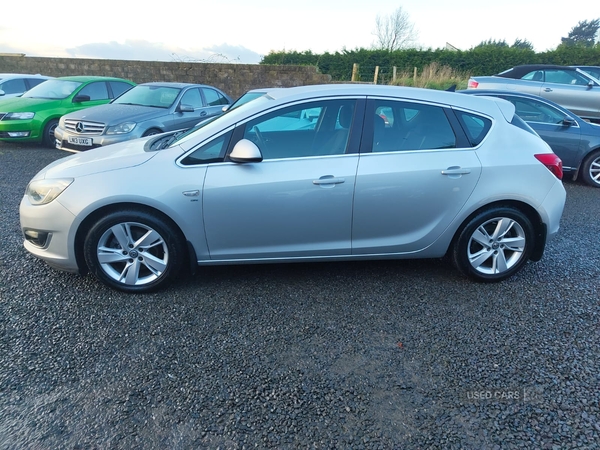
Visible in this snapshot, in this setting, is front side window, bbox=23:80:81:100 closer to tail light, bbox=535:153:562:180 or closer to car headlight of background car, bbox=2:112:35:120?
car headlight of background car, bbox=2:112:35:120

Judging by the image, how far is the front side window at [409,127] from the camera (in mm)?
3268

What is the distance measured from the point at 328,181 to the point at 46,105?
8.36 metres

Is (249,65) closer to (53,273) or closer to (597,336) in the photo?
(53,273)

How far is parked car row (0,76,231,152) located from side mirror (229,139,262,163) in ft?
15.2

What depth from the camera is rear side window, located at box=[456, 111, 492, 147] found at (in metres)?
3.36

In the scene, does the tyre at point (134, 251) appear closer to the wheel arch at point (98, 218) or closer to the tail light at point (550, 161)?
the wheel arch at point (98, 218)

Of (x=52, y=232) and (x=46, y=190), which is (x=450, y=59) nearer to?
(x=46, y=190)

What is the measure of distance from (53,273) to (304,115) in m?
2.47

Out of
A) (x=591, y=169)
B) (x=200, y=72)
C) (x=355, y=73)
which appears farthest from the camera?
(x=355, y=73)

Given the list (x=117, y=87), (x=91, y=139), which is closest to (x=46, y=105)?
(x=117, y=87)

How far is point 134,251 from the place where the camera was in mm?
3164

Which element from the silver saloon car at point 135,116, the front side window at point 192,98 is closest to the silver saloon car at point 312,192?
the silver saloon car at point 135,116

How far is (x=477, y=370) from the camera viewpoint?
2498 millimetres

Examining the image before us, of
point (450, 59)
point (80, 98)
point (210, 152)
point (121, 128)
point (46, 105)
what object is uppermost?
point (450, 59)
